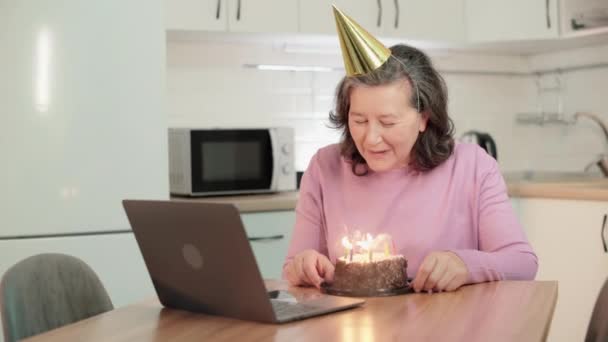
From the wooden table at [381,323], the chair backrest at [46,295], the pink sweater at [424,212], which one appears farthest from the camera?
the pink sweater at [424,212]

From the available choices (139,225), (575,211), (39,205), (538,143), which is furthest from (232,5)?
(139,225)

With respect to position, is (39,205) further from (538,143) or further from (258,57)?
(538,143)

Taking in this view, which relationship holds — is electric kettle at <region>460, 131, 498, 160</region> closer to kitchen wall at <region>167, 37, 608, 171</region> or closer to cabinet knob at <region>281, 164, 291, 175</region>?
kitchen wall at <region>167, 37, 608, 171</region>

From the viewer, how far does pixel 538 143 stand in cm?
447

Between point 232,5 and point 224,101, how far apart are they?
0.50 meters

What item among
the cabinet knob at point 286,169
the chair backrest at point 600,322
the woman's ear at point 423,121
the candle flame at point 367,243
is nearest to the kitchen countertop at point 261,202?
the cabinet knob at point 286,169

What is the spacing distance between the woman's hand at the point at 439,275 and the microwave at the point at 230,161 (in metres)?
1.79

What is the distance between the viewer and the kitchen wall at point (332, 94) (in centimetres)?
382

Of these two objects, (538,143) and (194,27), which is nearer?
(194,27)

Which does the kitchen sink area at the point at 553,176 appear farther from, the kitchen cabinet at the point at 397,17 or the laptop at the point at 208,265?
the laptop at the point at 208,265

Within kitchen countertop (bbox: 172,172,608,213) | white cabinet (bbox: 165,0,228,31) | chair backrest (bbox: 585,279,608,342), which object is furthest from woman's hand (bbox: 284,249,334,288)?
white cabinet (bbox: 165,0,228,31)

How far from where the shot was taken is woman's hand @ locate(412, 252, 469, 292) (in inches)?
67.9

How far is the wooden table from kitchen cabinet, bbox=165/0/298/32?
1901 mm

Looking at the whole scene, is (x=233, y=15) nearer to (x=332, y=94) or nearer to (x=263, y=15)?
(x=263, y=15)
